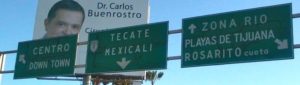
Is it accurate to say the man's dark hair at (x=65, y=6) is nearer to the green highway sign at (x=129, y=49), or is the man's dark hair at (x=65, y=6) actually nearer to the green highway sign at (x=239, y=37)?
the green highway sign at (x=129, y=49)

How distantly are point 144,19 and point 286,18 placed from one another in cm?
1364

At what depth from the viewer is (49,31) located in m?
27.7

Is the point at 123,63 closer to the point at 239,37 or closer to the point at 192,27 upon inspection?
the point at 192,27

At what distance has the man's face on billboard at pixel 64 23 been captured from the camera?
2767cm

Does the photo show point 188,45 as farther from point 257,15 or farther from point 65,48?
point 65,48

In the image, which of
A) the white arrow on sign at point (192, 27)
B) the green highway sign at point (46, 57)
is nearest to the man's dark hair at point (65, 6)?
the green highway sign at point (46, 57)

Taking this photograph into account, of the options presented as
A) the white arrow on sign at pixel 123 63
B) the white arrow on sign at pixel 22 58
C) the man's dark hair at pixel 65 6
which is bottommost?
the white arrow on sign at pixel 123 63

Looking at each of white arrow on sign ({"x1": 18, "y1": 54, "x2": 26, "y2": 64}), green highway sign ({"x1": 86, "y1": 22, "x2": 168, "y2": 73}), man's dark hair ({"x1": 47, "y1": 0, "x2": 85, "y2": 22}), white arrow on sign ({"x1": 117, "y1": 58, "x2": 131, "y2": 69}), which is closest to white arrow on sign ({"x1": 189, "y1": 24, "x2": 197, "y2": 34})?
green highway sign ({"x1": 86, "y1": 22, "x2": 168, "y2": 73})

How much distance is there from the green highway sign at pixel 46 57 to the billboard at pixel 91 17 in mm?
8617

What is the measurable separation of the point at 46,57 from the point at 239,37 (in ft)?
19.7

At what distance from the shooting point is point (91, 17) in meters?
27.9

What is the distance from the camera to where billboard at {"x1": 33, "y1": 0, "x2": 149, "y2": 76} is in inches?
1089

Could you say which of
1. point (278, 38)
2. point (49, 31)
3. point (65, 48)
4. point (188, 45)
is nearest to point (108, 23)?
point (49, 31)

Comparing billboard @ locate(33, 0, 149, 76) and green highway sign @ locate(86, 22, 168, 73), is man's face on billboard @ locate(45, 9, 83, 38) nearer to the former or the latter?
billboard @ locate(33, 0, 149, 76)
